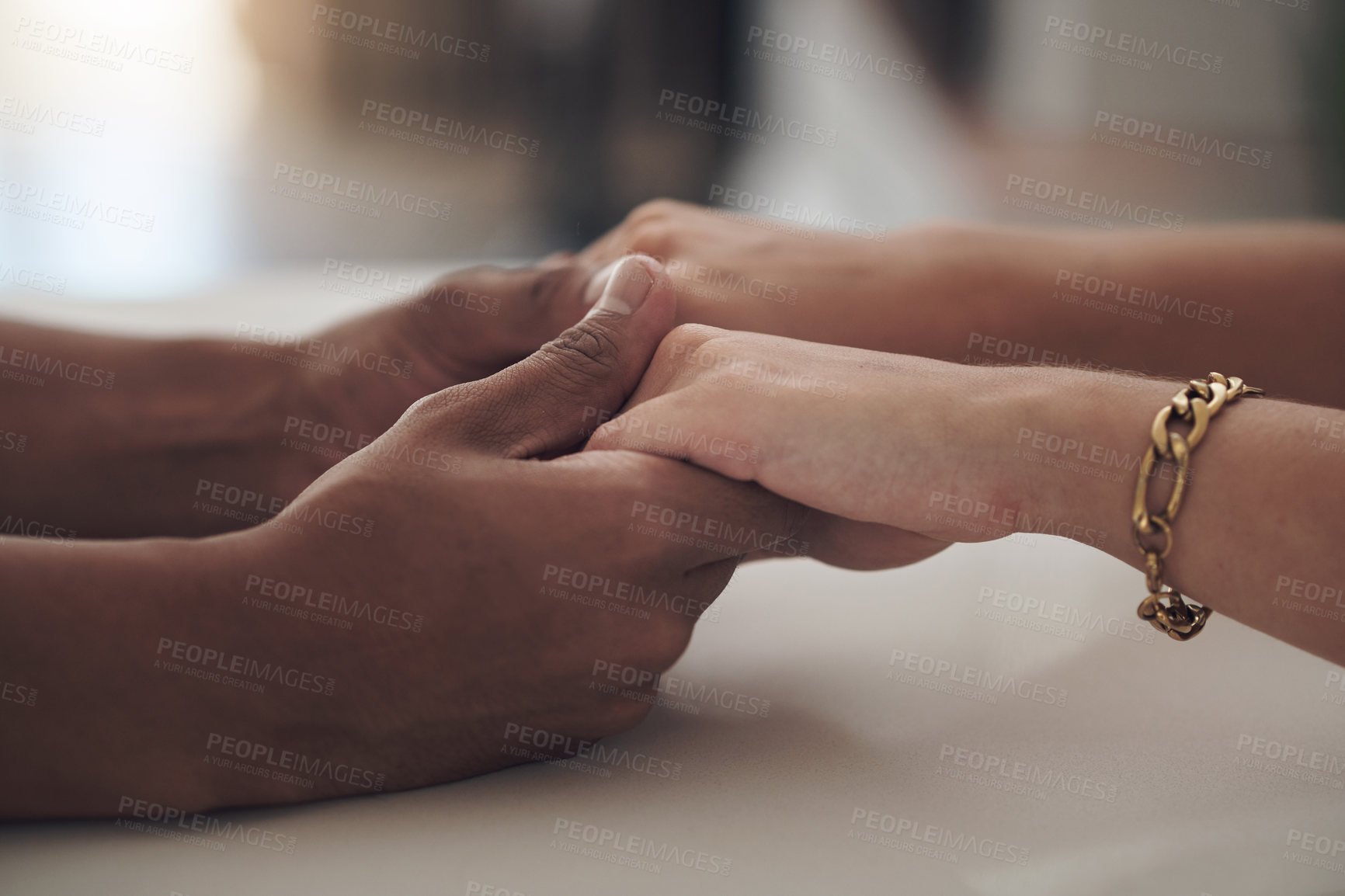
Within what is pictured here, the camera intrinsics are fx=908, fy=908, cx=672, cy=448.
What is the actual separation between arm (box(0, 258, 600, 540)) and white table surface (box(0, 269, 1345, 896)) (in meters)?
0.46

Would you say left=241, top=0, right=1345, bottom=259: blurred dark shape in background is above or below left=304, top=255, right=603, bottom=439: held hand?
above

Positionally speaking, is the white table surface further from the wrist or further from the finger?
the finger

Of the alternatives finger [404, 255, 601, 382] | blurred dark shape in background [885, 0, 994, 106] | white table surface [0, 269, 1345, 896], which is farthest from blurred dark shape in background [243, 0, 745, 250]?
white table surface [0, 269, 1345, 896]

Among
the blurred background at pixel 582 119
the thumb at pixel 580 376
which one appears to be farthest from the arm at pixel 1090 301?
the blurred background at pixel 582 119

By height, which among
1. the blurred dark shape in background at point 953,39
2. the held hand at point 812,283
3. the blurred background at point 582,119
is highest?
the blurred dark shape in background at point 953,39

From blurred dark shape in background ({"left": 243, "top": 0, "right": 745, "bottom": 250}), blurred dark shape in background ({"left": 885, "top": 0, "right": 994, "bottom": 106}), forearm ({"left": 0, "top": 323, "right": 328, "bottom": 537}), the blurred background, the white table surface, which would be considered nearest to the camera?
the white table surface

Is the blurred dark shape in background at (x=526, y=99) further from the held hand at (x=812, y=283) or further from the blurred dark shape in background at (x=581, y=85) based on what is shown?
the held hand at (x=812, y=283)

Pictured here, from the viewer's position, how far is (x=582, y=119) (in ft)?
8.70

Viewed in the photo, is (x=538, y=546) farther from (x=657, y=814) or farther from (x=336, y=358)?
(x=336, y=358)

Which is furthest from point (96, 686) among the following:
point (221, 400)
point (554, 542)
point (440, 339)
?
point (440, 339)

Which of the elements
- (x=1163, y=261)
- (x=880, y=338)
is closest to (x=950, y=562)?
(x=880, y=338)

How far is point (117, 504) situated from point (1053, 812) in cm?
90

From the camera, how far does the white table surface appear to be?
0.50 m

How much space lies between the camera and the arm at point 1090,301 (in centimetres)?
92
